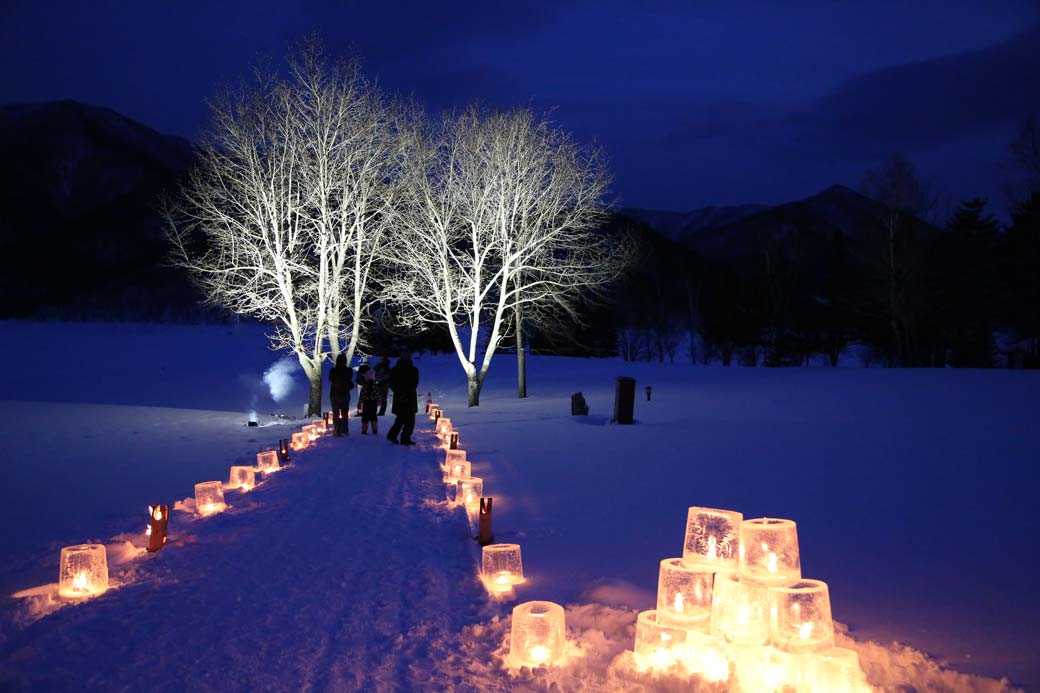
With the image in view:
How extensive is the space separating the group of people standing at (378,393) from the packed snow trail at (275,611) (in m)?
5.41

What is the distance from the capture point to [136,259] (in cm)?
11425

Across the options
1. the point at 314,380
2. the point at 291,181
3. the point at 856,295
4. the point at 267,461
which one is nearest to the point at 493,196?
the point at 291,181

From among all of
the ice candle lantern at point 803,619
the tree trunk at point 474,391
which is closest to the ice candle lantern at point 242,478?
the ice candle lantern at point 803,619

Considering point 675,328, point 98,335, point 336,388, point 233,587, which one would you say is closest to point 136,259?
point 98,335

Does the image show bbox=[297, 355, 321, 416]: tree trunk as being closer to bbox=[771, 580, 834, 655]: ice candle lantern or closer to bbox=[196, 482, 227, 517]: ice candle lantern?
bbox=[196, 482, 227, 517]: ice candle lantern

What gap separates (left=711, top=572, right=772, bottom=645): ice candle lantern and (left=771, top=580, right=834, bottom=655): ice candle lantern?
0.39 feet

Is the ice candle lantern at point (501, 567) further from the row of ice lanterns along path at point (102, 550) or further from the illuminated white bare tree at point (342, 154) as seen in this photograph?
the illuminated white bare tree at point (342, 154)

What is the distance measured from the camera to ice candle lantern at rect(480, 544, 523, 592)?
16.6 ft

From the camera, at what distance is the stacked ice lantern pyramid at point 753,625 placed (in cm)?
329

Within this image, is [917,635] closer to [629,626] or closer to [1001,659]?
[1001,659]

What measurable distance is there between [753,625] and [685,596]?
0.45 metres

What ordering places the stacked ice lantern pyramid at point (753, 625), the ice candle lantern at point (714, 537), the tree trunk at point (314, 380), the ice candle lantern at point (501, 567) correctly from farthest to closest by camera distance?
1. the tree trunk at point (314, 380)
2. the ice candle lantern at point (501, 567)
3. the ice candle lantern at point (714, 537)
4. the stacked ice lantern pyramid at point (753, 625)

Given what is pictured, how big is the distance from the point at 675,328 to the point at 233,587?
54.4 metres

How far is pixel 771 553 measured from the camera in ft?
13.3
